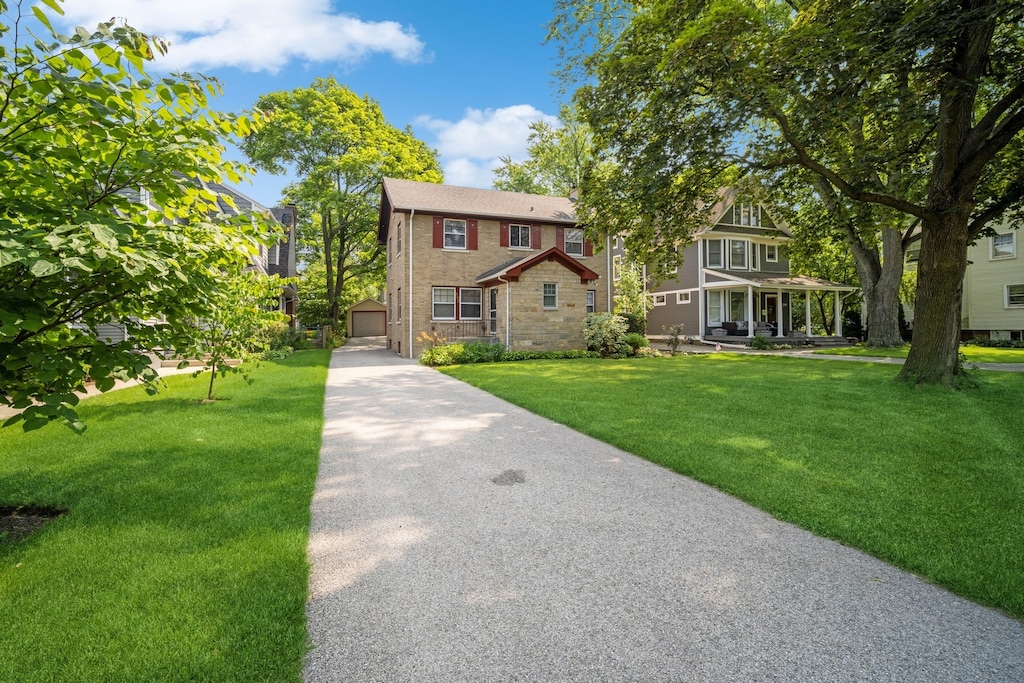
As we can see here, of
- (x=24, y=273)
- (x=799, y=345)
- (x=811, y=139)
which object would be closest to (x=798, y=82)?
(x=811, y=139)

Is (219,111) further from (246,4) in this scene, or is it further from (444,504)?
(444,504)

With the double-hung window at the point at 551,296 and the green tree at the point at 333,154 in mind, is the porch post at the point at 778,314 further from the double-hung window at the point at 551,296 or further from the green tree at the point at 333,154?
the green tree at the point at 333,154

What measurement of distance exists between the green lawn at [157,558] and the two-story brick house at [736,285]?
2218cm

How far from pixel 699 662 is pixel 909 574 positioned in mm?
1724

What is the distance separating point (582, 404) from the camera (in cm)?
801

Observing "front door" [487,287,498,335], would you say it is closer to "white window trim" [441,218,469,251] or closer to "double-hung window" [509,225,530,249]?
"white window trim" [441,218,469,251]

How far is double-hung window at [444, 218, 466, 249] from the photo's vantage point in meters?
19.5

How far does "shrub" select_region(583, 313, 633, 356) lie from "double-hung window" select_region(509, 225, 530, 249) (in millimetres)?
5176

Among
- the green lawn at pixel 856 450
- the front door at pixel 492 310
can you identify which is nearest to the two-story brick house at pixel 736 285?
the front door at pixel 492 310

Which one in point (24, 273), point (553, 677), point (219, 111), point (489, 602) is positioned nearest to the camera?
point (553, 677)

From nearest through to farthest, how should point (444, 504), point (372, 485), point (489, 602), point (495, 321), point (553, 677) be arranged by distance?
point (553, 677), point (489, 602), point (444, 504), point (372, 485), point (495, 321)

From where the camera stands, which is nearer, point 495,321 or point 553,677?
point 553,677

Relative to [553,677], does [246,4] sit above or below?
above

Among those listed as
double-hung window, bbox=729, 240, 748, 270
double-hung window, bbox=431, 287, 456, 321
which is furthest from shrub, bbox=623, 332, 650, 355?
double-hung window, bbox=729, 240, 748, 270
